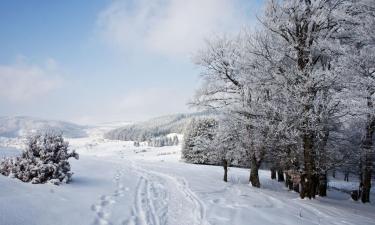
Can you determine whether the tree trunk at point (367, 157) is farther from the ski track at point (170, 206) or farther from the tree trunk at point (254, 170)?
the ski track at point (170, 206)

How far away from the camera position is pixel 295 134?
13.7m

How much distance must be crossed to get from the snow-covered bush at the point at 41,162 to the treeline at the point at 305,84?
844 cm

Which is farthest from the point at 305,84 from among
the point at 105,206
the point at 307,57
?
the point at 105,206

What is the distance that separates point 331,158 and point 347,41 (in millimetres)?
6239

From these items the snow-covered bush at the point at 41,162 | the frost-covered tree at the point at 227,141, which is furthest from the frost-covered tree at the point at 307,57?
the snow-covered bush at the point at 41,162

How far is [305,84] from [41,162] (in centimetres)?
1012

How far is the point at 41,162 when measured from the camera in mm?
10664

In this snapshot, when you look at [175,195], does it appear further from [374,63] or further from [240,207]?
[374,63]

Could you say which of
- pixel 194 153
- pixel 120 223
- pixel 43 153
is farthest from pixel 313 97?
pixel 194 153

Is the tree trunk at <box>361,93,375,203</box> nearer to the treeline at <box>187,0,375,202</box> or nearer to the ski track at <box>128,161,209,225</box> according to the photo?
the treeline at <box>187,0,375,202</box>

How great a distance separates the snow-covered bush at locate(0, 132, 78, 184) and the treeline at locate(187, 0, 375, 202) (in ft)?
27.7

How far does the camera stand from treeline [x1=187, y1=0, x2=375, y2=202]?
1166cm

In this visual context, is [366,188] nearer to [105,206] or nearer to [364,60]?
[364,60]

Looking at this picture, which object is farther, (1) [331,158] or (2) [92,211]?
(1) [331,158]
